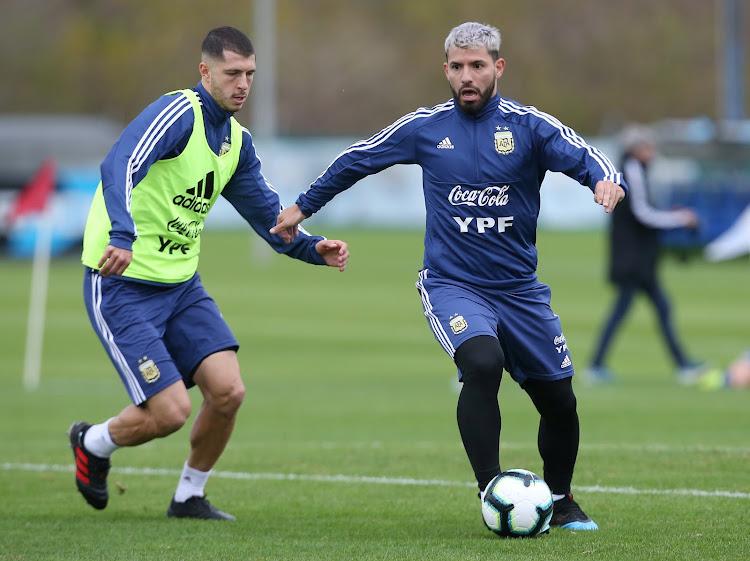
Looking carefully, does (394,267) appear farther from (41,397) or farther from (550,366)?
(550,366)

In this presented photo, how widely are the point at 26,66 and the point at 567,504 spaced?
2569 inches

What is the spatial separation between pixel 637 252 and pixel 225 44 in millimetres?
8048

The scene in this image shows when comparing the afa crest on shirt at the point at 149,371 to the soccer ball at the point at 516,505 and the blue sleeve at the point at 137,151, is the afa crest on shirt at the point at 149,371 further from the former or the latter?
the soccer ball at the point at 516,505

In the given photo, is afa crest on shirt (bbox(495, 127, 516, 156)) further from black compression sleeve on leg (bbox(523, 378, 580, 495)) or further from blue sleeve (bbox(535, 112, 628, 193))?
black compression sleeve on leg (bbox(523, 378, 580, 495))

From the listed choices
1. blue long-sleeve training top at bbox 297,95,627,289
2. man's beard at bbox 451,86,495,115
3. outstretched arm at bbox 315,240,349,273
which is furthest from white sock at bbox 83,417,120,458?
man's beard at bbox 451,86,495,115

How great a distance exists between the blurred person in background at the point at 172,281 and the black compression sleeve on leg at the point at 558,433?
1.40 m

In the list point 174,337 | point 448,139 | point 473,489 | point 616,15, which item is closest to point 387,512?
point 473,489

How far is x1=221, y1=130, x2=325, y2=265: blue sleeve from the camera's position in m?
7.67

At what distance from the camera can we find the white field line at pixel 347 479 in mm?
7672

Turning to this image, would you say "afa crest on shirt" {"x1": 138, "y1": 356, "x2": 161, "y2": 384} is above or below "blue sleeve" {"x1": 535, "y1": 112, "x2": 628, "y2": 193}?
below

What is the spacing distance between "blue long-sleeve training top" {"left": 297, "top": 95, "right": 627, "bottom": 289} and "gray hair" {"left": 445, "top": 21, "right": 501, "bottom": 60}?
0.29 m

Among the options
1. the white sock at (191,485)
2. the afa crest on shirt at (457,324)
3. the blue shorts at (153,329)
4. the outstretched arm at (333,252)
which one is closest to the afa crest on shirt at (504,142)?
the afa crest on shirt at (457,324)

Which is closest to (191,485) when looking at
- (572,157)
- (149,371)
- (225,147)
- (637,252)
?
(149,371)

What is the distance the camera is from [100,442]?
743 cm
